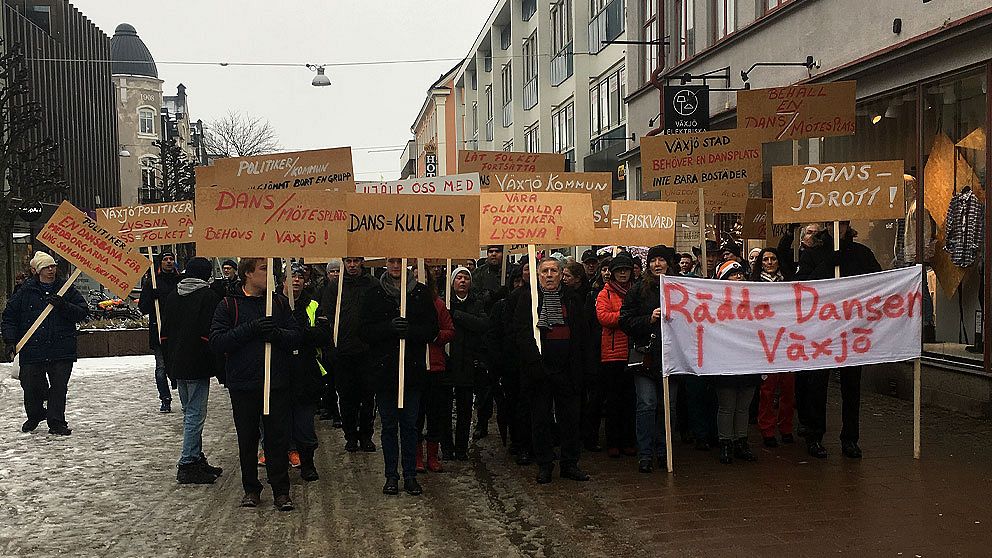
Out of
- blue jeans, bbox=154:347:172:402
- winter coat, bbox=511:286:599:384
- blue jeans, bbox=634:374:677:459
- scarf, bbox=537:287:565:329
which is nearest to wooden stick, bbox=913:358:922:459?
blue jeans, bbox=634:374:677:459

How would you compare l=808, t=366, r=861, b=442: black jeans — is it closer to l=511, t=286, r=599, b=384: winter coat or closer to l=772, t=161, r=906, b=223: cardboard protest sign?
l=772, t=161, r=906, b=223: cardboard protest sign

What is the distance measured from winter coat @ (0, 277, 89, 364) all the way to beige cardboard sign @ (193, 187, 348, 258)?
4745 mm

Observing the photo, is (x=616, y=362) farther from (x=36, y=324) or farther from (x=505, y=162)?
(x=36, y=324)

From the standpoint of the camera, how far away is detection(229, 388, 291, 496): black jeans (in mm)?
8789

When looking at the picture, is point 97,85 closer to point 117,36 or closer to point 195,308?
point 117,36

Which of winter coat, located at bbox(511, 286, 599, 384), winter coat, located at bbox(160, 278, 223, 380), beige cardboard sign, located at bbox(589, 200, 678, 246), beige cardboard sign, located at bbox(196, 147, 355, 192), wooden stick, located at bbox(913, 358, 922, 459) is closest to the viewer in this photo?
winter coat, located at bbox(511, 286, 599, 384)

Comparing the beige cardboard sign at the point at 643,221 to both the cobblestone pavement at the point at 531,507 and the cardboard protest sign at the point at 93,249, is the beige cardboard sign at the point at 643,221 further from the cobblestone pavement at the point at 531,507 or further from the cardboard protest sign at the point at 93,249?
the cardboard protest sign at the point at 93,249

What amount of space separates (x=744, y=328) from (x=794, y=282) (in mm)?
590

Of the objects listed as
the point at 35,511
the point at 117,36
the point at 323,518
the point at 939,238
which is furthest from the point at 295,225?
the point at 117,36

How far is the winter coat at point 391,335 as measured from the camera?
9.16 meters

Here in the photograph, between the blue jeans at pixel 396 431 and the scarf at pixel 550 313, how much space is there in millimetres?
1187

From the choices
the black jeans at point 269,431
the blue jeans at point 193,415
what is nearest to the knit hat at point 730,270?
the black jeans at point 269,431

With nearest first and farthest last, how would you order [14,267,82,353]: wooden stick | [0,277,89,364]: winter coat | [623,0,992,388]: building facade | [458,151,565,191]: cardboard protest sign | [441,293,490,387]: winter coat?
[441,293,490,387]: winter coat, [623,0,992,388]: building facade, [14,267,82,353]: wooden stick, [0,277,89,364]: winter coat, [458,151,565,191]: cardboard protest sign

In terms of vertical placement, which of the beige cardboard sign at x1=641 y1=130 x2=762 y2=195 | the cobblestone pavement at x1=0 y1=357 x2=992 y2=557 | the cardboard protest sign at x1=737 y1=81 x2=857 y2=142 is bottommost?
the cobblestone pavement at x1=0 y1=357 x2=992 y2=557
